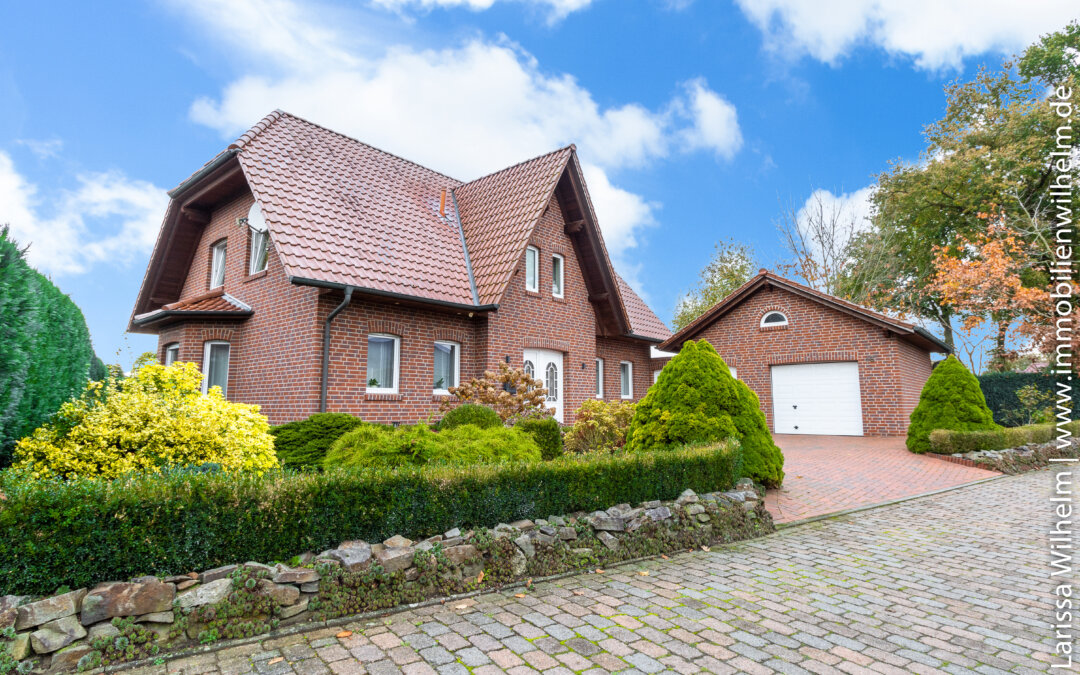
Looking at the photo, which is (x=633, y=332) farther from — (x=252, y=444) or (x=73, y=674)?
(x=73, y=674)


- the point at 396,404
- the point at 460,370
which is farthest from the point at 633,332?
the point at 396,404

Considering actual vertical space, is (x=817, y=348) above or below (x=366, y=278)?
below

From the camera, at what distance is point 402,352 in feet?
39.1

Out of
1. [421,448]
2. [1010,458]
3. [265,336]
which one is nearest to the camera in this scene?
[421,448]

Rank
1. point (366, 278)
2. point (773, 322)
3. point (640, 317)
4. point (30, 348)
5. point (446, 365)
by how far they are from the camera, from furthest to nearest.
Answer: point (640, 317) → point (773, 322) → point (446, 365) → point (366, 278) → point (30, 348)

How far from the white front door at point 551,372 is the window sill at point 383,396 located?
12.3 feet

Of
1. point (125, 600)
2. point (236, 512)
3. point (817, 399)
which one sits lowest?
point (125, 600)

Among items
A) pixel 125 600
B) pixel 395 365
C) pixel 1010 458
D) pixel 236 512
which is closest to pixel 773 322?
pixel 1010 458

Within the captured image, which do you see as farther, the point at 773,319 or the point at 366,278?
the point at 773,319

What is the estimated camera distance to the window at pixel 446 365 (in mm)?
12812

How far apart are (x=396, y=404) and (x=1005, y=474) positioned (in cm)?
1245

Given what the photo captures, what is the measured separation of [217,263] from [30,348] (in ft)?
34.1

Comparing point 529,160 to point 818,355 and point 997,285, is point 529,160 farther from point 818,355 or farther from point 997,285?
point 997,285

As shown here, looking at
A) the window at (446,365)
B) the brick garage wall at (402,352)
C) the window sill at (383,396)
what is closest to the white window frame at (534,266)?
the brick garage wall at (402,352)
